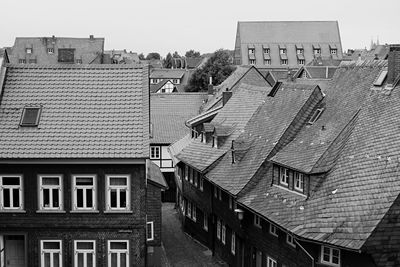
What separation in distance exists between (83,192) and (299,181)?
9548 mm

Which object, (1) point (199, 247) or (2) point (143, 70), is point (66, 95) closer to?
(2) point (143, 70)

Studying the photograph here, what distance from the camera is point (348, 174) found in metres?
22.2

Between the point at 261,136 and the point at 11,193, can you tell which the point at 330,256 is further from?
the point at 11,193

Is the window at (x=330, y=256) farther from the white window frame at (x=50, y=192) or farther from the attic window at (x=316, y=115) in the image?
the white window frame at (x=50, y=192)

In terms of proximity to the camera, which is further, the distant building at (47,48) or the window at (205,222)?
the distant building at (47,48)

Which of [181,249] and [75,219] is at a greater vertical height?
[75,219]

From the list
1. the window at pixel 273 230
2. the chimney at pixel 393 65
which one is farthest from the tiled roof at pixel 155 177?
the chimney at pixel 393 65

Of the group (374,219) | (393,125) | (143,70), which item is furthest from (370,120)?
(143,70)

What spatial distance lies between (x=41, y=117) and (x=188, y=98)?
102 feet

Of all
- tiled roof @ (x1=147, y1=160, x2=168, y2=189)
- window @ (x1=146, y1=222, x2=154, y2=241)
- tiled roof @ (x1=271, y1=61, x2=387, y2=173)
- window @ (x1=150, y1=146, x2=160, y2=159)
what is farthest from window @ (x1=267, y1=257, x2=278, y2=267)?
window @ (x1=150, y1=146, x2=160, y2=159)

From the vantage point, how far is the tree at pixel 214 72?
97062 mm

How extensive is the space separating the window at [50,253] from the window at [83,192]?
6.49 ft

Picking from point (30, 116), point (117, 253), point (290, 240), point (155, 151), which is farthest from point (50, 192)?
point (155, 151)

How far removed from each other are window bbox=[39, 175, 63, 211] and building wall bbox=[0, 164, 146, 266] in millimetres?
188
